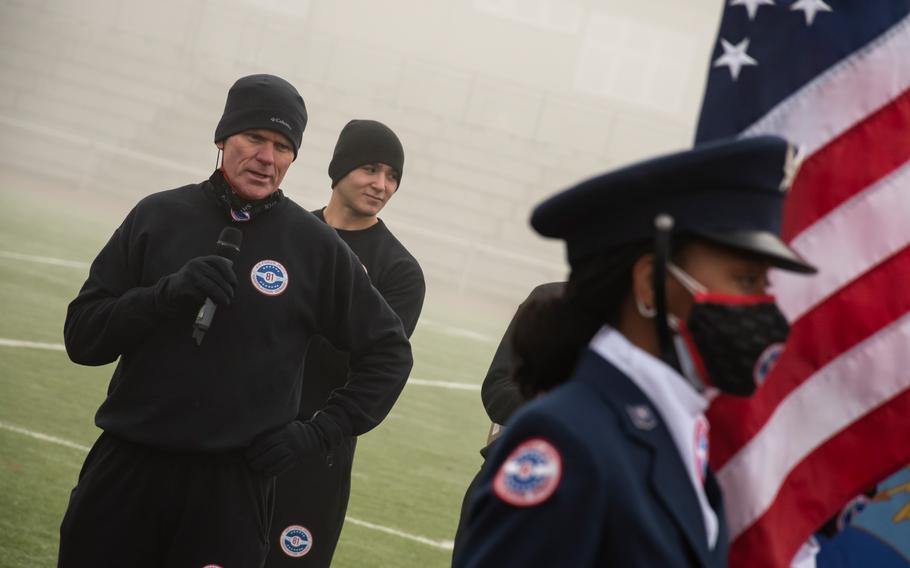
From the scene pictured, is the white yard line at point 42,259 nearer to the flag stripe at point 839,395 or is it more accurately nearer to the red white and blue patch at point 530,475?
the flag stripe at point 839,395

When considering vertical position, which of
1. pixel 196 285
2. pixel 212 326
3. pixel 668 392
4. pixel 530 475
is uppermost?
pixel 668 392

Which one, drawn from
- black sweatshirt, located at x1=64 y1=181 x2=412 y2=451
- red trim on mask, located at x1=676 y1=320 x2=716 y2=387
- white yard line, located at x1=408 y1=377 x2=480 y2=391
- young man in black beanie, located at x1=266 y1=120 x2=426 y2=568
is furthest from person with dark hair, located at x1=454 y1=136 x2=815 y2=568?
white yard line, located at x1=408 y1=377 x2=480 y2=391

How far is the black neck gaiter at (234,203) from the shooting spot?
3.94m

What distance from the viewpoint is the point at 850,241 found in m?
2.68

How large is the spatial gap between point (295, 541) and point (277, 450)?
3.66ft

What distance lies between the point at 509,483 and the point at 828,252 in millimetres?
1048

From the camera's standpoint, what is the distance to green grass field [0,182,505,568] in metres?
6.97

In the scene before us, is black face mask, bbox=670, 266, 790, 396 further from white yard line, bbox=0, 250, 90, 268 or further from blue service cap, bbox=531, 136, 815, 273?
white yard line, bbox=0, 250, 90, 268

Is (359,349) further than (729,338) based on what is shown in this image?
Yes

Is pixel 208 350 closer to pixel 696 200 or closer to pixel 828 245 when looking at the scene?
pixel 828 245

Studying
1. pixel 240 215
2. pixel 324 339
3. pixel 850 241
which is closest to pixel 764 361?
pixel 850 241

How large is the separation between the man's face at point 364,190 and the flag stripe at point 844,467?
3040 millimetres

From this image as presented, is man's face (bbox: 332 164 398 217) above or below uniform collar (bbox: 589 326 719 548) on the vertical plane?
below

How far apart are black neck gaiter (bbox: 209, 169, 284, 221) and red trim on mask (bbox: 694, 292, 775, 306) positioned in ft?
6.90
